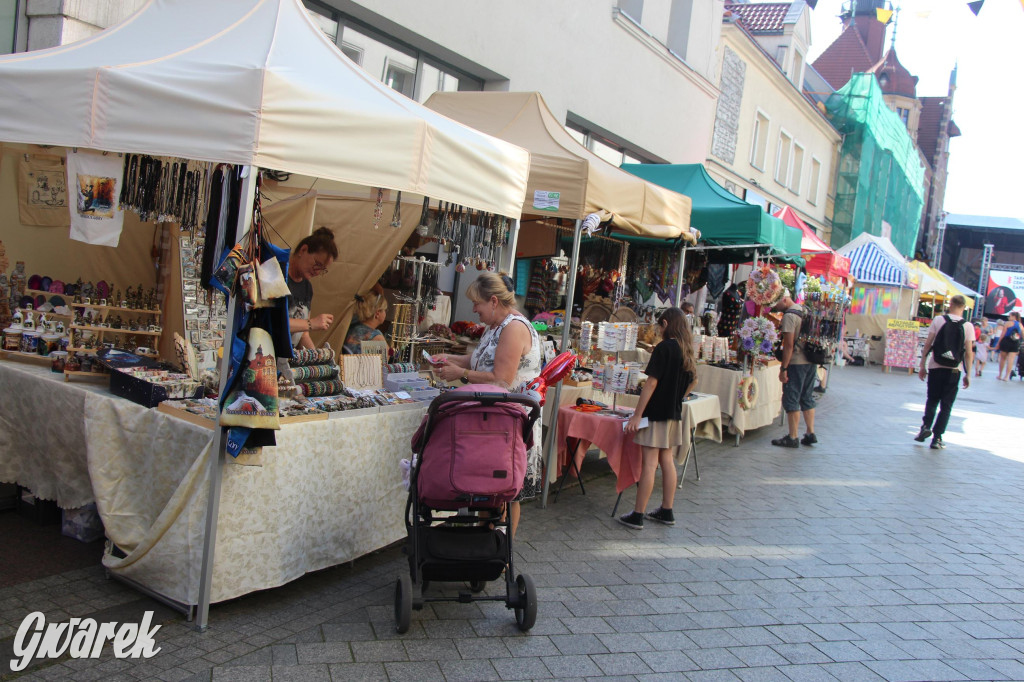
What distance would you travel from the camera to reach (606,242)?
8773mm

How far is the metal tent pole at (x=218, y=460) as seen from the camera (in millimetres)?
3355

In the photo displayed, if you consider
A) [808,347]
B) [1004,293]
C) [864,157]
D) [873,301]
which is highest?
[864,157]

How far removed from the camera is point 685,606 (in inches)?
171

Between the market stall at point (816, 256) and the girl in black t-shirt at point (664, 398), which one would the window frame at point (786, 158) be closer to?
the market stall at point (816, 256)

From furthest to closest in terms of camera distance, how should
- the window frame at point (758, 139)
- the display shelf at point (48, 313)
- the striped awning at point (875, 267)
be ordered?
the striped awning at point (875, 267)
the window frame at point (758, 139)
the display shelf at point (48, 313)

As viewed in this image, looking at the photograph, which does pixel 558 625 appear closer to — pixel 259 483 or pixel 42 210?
pixel 259 483

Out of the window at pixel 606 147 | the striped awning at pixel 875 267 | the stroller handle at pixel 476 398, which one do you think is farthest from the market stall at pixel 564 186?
the striped awning at pixel 875 267

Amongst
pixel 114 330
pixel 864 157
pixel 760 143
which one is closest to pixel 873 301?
pixel 864 157

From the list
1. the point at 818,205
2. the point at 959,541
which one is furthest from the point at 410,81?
the point at 818,205

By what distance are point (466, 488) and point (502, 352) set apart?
38.9 inches

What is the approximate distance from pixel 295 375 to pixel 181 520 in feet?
3.24

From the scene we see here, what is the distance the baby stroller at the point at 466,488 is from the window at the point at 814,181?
2434 centimetres

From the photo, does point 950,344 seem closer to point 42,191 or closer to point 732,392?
point 732,392

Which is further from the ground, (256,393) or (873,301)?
(873,301)
